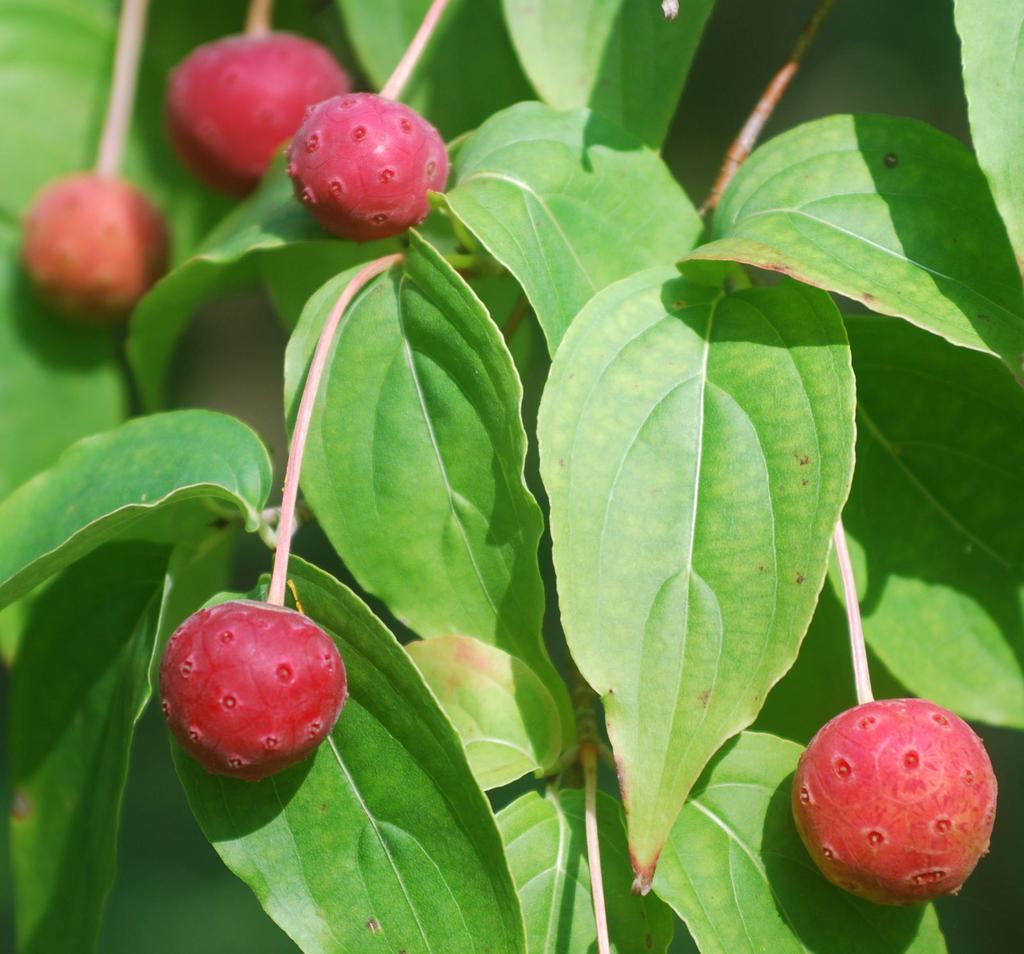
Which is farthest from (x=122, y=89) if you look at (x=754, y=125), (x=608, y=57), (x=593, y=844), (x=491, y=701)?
(x=593, y=844)

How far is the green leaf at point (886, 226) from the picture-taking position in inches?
27.8

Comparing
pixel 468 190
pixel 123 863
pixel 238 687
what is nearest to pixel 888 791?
pixel 238 687

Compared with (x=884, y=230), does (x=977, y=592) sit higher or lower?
lower

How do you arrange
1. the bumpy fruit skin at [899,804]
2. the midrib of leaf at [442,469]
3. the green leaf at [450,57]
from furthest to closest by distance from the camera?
the green leaf at [450,57] → the midrib of leaf at [442,469] → the bumpy fruit skin at [899,804]

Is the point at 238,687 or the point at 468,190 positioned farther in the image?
the point at 468,190

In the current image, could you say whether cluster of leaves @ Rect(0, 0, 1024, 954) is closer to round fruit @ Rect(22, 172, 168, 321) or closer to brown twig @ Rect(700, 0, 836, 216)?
brown twig @ Rect(700, 0, 836, 216)

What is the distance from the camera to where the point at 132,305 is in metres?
1.29

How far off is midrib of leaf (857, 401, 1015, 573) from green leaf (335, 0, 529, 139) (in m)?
0.43

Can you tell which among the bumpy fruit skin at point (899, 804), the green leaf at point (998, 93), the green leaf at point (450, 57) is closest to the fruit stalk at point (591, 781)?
the bumpy fruit skin at point (899, 804)

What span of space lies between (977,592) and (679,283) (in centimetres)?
30

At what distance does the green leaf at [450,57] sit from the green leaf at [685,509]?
0.41m

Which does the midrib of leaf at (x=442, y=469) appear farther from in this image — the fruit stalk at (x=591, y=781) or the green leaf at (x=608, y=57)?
the green leaf at (x=608, y=57)

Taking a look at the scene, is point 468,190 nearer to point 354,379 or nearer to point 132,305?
point 354,379

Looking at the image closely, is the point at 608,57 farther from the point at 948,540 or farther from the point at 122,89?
the point at 122,89
